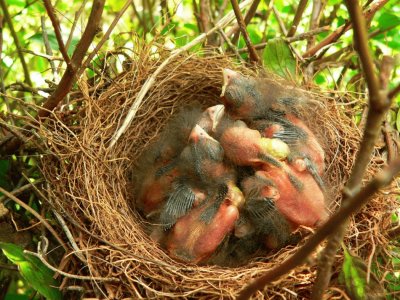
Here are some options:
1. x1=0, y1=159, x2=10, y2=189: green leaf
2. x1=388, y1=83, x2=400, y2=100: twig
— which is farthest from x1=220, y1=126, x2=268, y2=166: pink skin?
x1=388, y1=83, x2=400, y2=100: twig

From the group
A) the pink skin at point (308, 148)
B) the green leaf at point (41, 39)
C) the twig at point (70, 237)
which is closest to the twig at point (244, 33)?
the pink skin at point (308, 148)

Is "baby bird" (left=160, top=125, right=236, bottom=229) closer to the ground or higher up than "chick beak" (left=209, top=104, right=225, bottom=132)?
closer to the ground

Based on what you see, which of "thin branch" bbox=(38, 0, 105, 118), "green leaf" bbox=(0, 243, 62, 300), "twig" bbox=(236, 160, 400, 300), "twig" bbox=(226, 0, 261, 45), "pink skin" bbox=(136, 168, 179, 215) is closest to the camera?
"twig" bbox=(236, 160, 400, 300)

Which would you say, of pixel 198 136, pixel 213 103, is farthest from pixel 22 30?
pixel 198 136

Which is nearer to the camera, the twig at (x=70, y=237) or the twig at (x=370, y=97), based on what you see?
the twig at (x=370, y=97)

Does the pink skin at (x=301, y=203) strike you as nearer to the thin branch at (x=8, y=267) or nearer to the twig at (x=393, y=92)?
the thin branch at (x=8, y=267)

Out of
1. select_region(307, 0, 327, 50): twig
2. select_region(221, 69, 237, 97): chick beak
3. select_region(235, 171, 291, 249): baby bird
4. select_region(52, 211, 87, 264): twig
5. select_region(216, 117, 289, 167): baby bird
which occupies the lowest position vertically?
select_region(235, 171, 291, 249): baby bird

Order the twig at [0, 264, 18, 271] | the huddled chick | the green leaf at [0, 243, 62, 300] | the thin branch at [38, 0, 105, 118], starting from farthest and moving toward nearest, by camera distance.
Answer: the huddled chick
the twig at [0, 264, 18, 271]
the green leaf at [0, 243, 62, 300]
the thin branch at [38, 0, 105, 118]

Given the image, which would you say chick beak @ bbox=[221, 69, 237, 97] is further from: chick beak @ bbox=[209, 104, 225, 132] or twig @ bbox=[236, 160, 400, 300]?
twig @ bbox=[236, 160, 400, 300]
